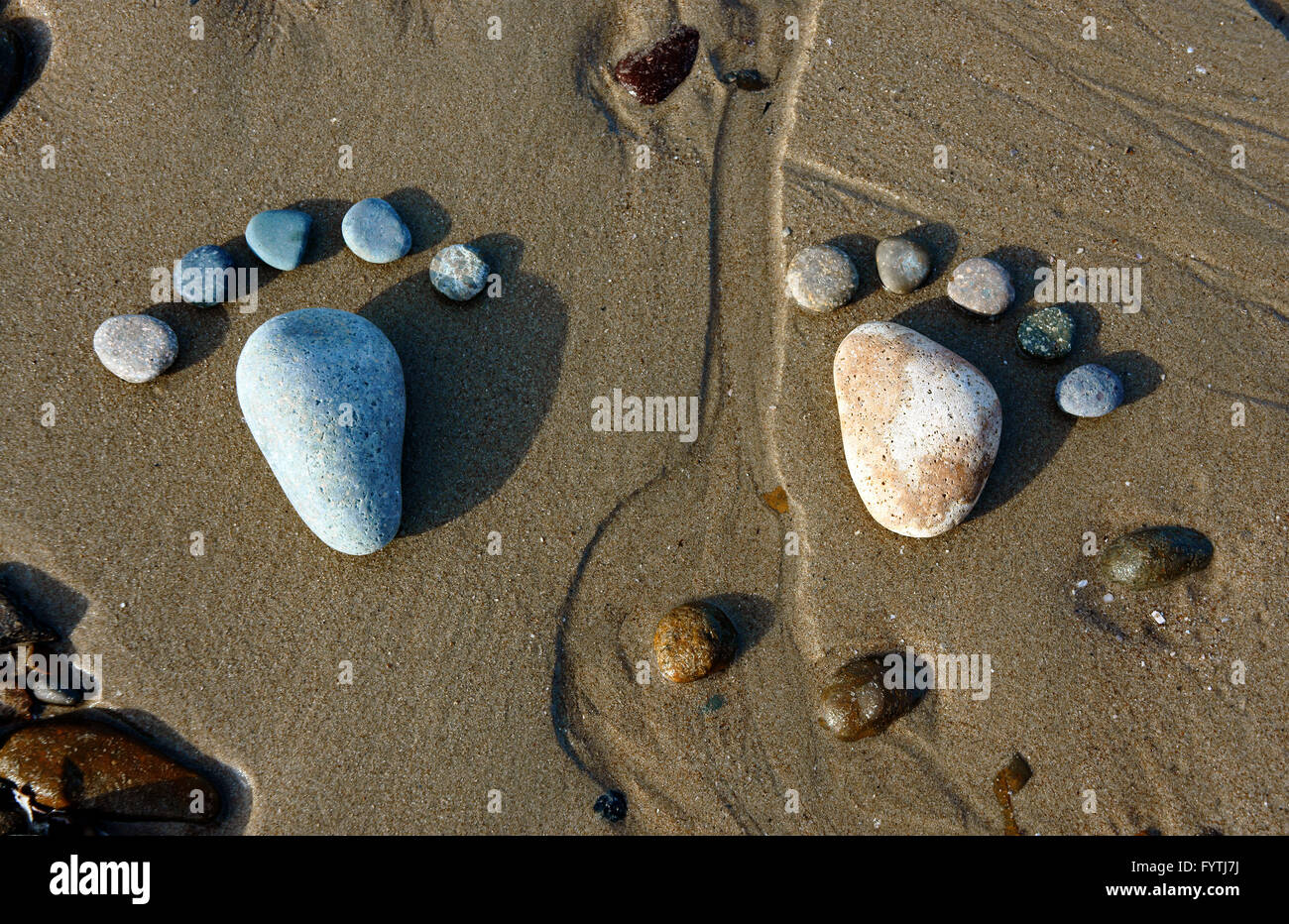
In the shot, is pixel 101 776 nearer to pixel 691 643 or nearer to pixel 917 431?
pixel 691 643

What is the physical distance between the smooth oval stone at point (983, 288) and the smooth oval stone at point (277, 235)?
11.7 feet

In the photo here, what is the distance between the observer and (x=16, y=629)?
369cm

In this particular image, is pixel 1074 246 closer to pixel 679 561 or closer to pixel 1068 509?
Result: pixel 1068 509

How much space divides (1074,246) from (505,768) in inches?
164

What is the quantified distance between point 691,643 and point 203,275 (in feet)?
10.5

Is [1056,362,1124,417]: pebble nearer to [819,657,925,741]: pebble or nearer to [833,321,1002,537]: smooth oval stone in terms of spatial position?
[833,321,1002,537]: smooth oval stone

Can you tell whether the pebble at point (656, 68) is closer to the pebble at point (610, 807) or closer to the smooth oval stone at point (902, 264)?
the smooth oval stone at point (902, 264)

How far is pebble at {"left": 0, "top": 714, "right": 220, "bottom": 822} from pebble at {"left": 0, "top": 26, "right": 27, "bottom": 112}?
11.1ft

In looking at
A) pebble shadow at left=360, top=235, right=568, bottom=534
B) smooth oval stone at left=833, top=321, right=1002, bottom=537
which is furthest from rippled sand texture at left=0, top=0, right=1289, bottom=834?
smooth oval stone at left=833, top=321, right=1002, bottom=537

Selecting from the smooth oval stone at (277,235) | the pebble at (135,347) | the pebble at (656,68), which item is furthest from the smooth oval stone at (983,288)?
the pebble at (135,347)

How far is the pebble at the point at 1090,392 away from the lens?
400 cm
